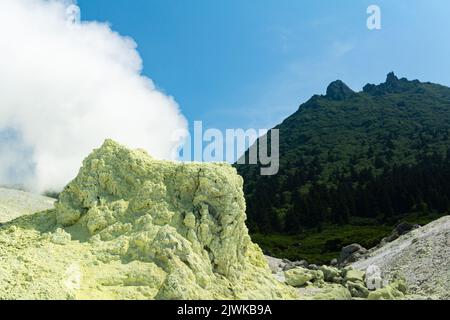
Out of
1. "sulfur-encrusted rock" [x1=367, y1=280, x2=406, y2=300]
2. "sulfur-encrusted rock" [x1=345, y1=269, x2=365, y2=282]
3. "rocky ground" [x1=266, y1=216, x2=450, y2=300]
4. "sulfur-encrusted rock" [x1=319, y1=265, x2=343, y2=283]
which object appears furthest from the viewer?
"sulfur-encrusted rock" [x1=319, y1=265, x2=343, y2=283]

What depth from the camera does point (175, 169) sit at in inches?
1027

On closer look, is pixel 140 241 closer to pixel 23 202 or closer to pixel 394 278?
pixel 394 278

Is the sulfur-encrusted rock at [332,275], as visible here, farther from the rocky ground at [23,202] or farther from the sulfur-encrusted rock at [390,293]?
the rocky ground at [23,202]

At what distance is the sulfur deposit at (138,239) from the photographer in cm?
1920

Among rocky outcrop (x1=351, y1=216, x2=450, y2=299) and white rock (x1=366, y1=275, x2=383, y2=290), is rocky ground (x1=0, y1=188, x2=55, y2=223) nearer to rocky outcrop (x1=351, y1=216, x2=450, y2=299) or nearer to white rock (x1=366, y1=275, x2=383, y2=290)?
rocky outcrop (x1=351, y1=216, x2=450, y2=299)

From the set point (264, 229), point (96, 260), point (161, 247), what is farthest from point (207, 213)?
point (264, 229)

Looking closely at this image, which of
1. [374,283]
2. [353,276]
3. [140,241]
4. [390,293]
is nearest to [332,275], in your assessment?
[353,276]

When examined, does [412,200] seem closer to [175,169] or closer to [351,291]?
[351,291]

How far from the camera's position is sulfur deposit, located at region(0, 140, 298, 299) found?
63.0 feet

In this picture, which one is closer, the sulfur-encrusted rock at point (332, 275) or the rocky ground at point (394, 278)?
the rocky ground at point (394, 278)

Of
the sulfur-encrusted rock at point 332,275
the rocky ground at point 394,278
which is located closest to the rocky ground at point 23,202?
the sulfur-encrusted rock at point 332,275

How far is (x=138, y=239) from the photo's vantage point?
72.5 feet

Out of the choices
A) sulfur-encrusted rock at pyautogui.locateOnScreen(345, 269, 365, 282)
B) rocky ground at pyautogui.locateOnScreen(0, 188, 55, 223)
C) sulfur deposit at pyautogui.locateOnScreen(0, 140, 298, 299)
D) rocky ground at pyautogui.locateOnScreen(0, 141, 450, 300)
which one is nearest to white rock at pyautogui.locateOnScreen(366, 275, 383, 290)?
sulfur-encrusted rock at pyautogui.locateOnScreen(345, 269, 365, 282)

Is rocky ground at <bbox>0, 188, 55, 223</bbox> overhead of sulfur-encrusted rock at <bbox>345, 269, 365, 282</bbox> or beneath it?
overhead
